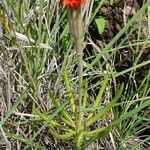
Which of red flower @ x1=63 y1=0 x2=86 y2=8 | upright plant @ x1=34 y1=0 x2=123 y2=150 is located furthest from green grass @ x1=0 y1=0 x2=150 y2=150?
red flower @ x1=63 y1=0 x2=86 y2=8

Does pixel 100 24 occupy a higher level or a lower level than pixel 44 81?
higher

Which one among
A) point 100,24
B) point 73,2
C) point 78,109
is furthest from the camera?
point 100,24

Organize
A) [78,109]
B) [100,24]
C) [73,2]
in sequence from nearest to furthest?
[73,2] < [78,109] < [100,24]

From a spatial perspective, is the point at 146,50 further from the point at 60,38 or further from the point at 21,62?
the point at 21,62

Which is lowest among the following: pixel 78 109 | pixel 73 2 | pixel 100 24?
pixel 78 109

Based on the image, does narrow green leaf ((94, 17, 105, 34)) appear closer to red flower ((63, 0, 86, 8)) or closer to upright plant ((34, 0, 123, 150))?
upright plant ((34, 0, 123, 150))

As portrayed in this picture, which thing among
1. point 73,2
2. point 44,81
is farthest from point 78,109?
point 73,2

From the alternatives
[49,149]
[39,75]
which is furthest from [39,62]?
[49,149]

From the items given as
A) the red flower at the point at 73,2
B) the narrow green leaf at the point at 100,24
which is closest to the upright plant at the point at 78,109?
the red flower at the point at 73,2

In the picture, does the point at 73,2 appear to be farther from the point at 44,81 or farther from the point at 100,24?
the point at 100,24

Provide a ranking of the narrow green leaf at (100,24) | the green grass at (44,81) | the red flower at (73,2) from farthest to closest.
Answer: the narrow green leaf at (100,24)
the green grass at (44,81)
the red flower at (73,2)

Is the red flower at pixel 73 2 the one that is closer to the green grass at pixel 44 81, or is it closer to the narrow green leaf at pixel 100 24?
the green grass at pixel 44 81
